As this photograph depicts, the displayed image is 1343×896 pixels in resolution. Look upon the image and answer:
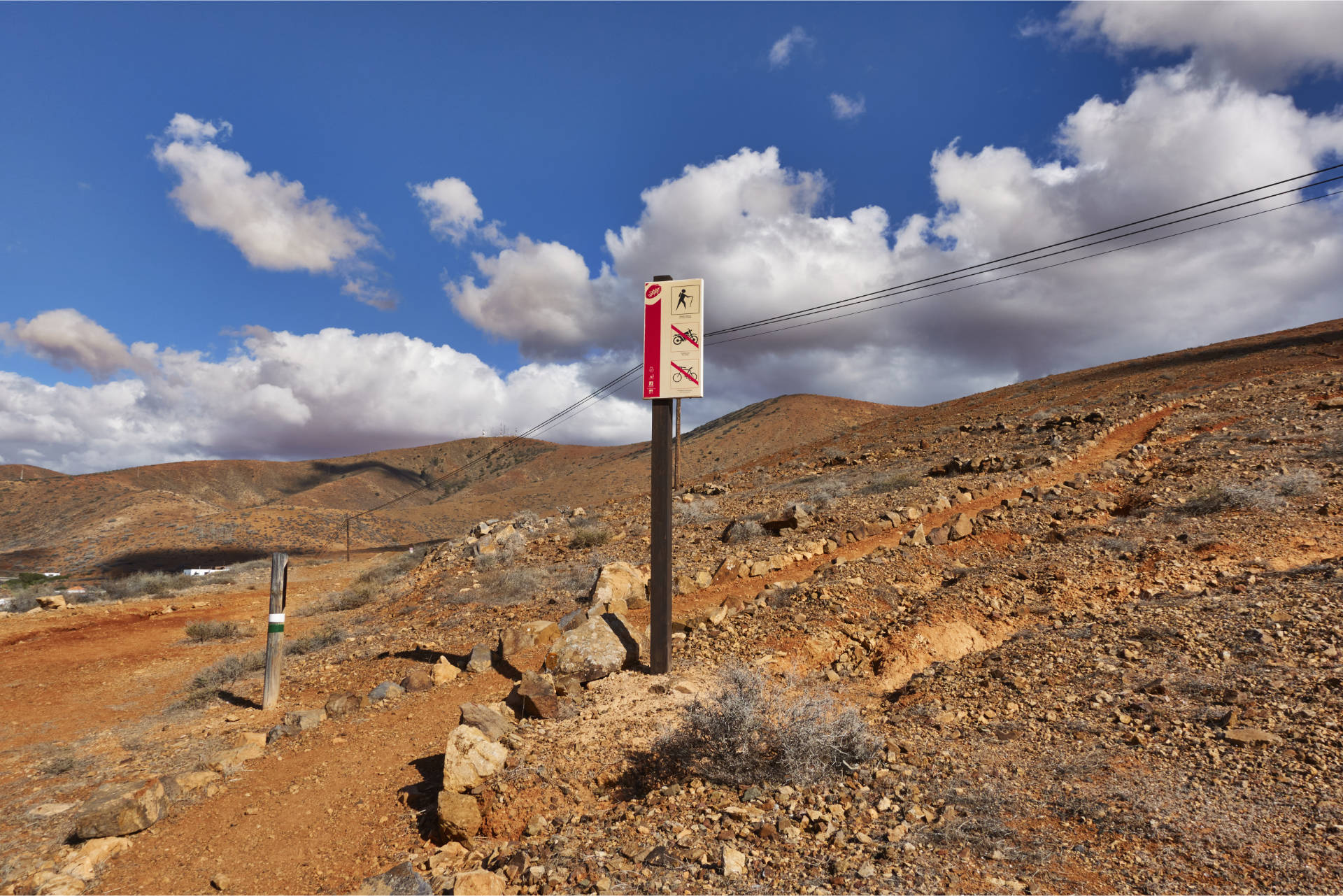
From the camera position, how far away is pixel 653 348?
7363 millimetres

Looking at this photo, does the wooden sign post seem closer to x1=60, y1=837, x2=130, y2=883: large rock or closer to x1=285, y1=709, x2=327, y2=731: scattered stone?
x1=285, y1=709, x2=327, y2=731: scattered stone

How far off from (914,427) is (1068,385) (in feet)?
30.1

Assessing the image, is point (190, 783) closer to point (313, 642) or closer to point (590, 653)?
point (590, 653)

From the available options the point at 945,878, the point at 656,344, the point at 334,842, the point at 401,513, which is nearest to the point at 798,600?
the point at 656,344

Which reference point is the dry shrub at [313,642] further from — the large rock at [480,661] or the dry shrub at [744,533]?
the dry shrub at [744,533]

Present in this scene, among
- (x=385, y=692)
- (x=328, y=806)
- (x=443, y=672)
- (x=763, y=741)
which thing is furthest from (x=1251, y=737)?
(x=385, y=692)

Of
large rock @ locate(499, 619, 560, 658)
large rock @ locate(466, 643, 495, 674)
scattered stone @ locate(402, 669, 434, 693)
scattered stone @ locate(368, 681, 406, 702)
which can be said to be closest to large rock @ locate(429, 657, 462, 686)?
scattered stone @ locate(402, 669, 434, 693)

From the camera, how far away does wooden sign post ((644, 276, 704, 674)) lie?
23.7ft

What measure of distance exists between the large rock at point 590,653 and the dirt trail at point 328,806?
0.83 meters

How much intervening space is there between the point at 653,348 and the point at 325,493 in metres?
89.2

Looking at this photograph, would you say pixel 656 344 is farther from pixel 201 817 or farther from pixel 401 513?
pixel 401 513

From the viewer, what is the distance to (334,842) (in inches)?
182

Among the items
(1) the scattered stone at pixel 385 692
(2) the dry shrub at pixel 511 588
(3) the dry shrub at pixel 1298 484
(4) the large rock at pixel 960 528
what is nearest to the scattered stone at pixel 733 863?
(1) the scattered stone at pixel 385 692

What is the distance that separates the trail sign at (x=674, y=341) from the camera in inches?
285
